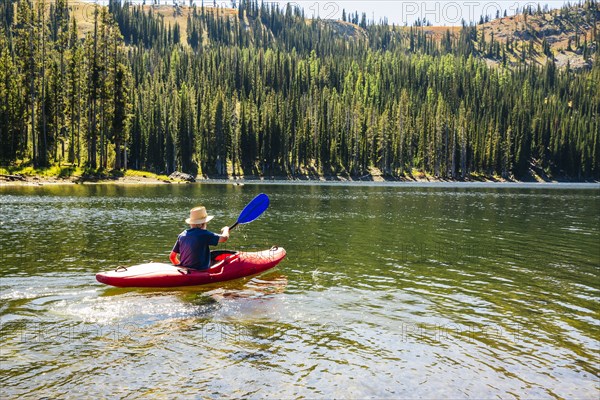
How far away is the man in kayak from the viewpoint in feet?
53.4

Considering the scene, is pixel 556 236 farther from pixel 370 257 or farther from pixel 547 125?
pixel 547 125

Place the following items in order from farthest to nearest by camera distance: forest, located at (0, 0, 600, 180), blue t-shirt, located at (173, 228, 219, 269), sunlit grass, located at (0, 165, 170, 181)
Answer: forest, located at (0, 0, 600, 180)
sunlit grass, located at (0, 165, 170, 181)
blue t-shirt, located at (173, 228, 219, 269)

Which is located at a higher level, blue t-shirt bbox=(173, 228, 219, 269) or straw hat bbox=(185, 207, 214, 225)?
straw hat bbox=(185, 207, 214, 225)

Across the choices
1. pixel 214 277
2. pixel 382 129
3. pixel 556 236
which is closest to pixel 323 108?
pixel 382 129

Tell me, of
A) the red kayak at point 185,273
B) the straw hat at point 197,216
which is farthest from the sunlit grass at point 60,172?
the straw hat at point 197,216

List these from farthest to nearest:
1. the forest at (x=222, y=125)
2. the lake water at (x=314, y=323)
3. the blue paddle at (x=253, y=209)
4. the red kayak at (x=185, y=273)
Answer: the forest at (x=222, y=125), the blue paddle at (x=253, y=209), the red kayak at (x=185, y=273), the lake water at (x=314, y=323)

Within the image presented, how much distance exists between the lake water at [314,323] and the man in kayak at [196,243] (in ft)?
3.16

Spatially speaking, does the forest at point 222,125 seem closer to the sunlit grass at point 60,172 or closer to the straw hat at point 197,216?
the sunlit grass at point 60,172

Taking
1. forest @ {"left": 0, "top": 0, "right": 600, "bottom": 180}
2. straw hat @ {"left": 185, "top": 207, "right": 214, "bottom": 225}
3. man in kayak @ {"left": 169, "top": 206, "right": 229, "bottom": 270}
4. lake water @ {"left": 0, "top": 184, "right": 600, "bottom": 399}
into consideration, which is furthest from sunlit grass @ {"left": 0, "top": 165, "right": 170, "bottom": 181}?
straw hat @ {"left": 185, "top": 207, "right": 214, "bottom": 225}

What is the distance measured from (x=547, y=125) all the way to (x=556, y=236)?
16491cm

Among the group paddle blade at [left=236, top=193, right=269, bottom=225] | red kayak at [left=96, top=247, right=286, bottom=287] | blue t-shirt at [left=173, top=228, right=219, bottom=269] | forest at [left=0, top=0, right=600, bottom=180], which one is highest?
forest at [left=0, top=0, right=600, bottom=180]

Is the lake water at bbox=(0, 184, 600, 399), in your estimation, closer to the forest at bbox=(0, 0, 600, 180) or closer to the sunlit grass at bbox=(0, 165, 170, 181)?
the sunlit grass at bbox=(0, 165, 170, 181)

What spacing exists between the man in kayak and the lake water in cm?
96

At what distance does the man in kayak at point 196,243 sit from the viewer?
16281mm
